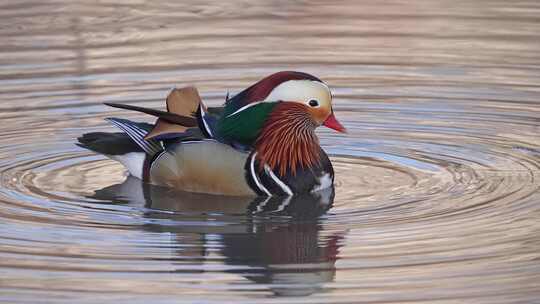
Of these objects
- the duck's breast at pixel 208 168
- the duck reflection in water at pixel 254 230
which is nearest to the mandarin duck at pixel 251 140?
the duck's breast at pixel 208 168

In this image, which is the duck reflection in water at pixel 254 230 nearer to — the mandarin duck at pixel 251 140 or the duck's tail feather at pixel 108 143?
the mandarin duck at pixel 251 140

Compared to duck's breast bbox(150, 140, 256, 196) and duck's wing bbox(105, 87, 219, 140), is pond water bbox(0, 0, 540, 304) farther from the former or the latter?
duck's wing bbox(105, 87, 219, 140)

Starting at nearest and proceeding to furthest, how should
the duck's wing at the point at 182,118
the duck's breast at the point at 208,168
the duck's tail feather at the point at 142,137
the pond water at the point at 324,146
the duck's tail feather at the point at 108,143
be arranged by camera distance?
the pond water at the point at 324,146
the duck's breast at the point at 208,168
the duck's wing at the point at 182,118
the duck's tail feather at the point at 142,137
the duck's tail feather at the point at 108,143

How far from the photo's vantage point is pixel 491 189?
33.9 ft

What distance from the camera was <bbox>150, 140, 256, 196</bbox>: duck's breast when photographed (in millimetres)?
10383

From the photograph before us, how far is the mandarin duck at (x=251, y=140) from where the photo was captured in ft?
34.1

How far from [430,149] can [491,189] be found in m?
1.32

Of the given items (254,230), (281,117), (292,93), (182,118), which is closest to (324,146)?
A: (281,117)

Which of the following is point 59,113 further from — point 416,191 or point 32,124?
point 416,191

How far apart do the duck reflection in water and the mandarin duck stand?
10cm

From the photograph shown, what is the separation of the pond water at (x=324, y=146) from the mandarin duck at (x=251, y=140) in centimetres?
18

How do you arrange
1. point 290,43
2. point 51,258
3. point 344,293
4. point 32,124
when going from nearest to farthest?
point 344,293 < point 51,258 < point 32,124 < point 290,43

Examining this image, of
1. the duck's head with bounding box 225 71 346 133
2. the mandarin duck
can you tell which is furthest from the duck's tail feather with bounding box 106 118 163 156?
the duck's head with bounding box 225 71 346 133

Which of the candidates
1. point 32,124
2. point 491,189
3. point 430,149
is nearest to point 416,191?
point 491,189
